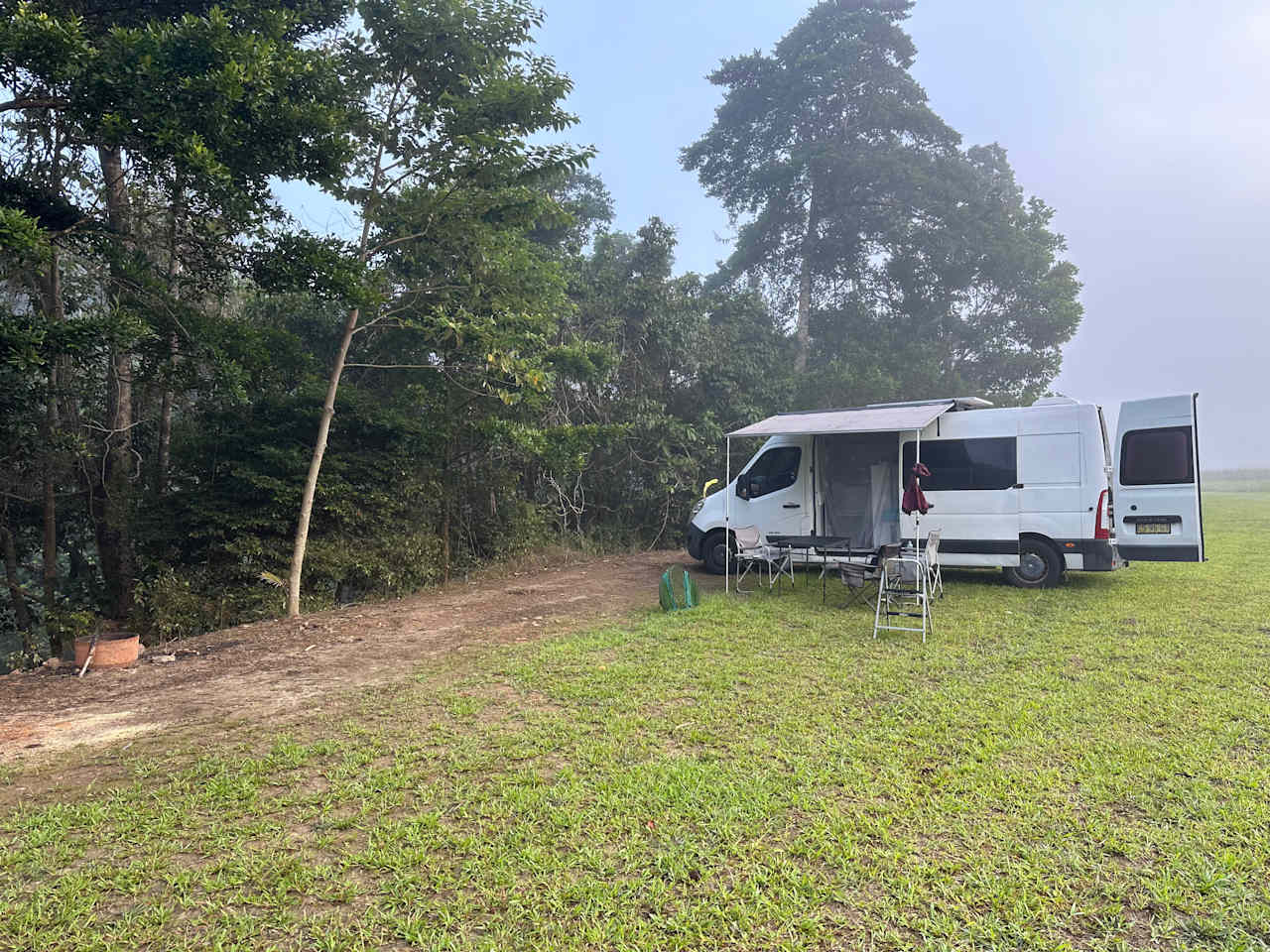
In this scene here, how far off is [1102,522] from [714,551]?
4.69 meters

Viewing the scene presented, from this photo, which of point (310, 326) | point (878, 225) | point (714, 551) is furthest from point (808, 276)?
point (310, 326)

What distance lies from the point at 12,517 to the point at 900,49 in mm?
24165

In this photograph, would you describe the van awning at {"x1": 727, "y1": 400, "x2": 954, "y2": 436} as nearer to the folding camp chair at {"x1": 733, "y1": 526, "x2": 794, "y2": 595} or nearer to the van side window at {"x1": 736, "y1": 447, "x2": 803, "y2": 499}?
the van side window at {"x1": 736, "y1": 447, "x2": 803, "y2": 499}

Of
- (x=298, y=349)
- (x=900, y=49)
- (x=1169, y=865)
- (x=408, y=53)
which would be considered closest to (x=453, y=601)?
(x=298, y=349)

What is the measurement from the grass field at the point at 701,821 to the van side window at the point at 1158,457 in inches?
115

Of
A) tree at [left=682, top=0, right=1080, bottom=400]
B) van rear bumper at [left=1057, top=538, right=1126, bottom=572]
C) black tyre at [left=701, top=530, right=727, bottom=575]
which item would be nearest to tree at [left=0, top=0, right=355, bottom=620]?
black tyre at [left=701, top=530, right=727, bottom=575]

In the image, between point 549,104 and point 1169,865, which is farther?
point 549,104

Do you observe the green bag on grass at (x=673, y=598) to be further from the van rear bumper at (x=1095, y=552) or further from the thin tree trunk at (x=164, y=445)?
the thin tree trunk at (x=164, y=445)

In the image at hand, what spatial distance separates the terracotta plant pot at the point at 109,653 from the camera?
5.38 m

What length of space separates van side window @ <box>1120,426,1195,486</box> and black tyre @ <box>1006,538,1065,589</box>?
113 centimetres

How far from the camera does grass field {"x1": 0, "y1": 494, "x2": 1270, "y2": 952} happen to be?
6.78 ft

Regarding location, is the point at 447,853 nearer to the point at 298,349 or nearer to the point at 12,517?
the point at 298,349

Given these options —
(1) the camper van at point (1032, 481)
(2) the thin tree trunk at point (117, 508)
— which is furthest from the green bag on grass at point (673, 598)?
(2) the thin tree trunk at point (117, 508)

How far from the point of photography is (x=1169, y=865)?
230cm
